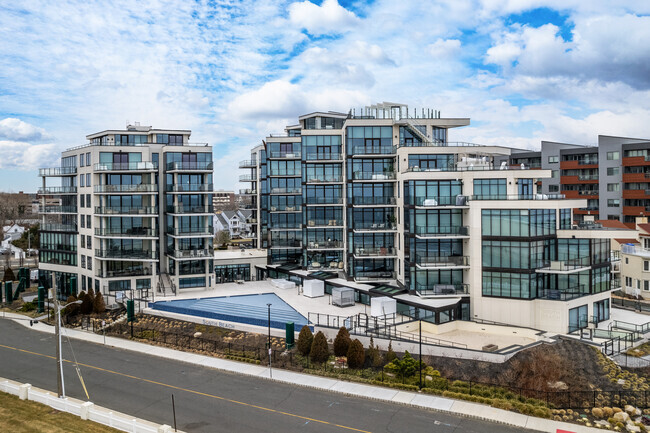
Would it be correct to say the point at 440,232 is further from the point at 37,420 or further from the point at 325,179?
the point at 37,420

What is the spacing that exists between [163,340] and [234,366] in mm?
9192

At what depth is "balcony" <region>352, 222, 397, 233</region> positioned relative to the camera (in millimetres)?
50750

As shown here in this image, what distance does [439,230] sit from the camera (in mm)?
43219

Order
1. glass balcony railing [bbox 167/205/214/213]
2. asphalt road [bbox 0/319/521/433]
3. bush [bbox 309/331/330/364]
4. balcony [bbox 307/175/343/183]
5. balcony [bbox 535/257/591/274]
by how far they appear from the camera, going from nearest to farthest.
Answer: asphalt road [bbox 0/319/521/433] < bush [bbox 309/331/330/364] < balcony [bbox 535/257/591/274] < glass balcony railing [bbox 167/205/214/213] < balcony [bbox 307/175/343/183]

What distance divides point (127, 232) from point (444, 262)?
110 feet

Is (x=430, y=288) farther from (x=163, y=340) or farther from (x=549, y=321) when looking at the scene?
(x=163, y=340)

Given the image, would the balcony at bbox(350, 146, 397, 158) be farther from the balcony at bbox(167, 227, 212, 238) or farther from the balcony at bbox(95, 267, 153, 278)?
the balcony at bbox(95, 267, 153, 278)

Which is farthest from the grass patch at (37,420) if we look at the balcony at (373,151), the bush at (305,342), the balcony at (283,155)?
the balcony at (283,155)

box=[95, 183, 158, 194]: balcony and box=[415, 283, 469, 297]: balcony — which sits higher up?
box=[95, 183, 158, 194]: balcony

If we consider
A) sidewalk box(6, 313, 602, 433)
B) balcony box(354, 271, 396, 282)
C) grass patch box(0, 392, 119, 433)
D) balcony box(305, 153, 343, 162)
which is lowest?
sidewalk box(6, 313, 602, 433)

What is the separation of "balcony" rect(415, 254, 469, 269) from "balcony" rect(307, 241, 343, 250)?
15292mm

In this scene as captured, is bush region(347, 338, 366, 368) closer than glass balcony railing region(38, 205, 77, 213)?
Yes

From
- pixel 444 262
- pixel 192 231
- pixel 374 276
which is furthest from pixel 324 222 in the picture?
pixel 444 262

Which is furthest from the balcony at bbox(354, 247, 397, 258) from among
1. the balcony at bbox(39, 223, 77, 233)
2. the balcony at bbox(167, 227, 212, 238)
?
the balcony at bbox(39, 223, 77, 233)
